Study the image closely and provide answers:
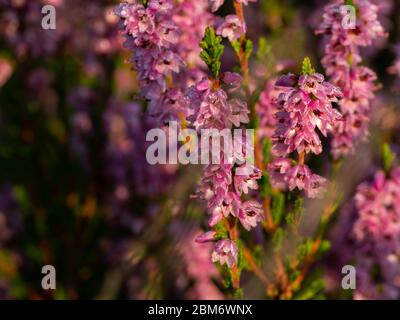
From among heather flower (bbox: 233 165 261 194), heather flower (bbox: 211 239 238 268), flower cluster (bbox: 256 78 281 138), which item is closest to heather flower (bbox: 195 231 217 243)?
heather flower (bbox: 211 239 238 268)

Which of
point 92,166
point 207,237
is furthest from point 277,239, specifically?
point 92,166

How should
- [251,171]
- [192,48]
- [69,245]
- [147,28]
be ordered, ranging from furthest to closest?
[69,245] < [192,48] < [147,28] < [251,171]

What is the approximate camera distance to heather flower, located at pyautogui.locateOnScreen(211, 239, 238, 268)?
2.18 meters

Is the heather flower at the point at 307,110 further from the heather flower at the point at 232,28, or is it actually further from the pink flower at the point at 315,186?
the heather flower at the point at 232,28

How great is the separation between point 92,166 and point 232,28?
1820mm

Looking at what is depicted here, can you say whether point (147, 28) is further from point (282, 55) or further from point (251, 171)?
point (282, 55)

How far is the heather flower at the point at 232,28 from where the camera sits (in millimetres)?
2379

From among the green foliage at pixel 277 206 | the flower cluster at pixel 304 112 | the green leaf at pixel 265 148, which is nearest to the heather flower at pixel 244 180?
the flower cluster at pixel 304 112

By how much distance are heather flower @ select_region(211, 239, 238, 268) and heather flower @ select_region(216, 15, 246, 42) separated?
2.27ft

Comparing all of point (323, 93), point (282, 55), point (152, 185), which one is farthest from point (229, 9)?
point (323, 93)

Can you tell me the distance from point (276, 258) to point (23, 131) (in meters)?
1.93

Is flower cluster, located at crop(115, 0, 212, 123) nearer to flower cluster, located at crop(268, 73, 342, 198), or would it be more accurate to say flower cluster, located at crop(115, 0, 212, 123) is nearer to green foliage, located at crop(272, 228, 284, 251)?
flower cluster, located at crop(268, 73, 342, 198)

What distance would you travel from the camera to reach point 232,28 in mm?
2408

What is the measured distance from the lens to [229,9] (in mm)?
4195
